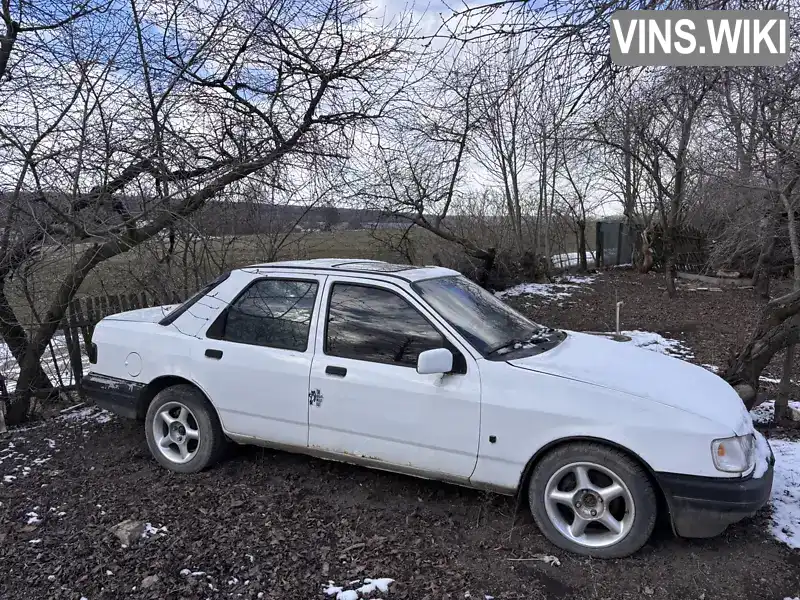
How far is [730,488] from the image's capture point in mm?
2904

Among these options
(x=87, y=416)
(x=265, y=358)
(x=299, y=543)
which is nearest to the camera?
(x=299, y=543)

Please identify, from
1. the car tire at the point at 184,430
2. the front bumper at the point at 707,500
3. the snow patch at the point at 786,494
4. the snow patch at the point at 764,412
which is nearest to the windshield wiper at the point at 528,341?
the front bumper at the point at 707,500

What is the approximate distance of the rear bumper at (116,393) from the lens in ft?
14.8

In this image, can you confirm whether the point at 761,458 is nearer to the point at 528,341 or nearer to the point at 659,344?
the point at 528,341

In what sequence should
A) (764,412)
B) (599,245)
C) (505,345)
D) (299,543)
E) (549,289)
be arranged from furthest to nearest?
(599,245), (549,289), (764,412), (505,345), (299,543)

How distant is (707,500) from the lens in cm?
292

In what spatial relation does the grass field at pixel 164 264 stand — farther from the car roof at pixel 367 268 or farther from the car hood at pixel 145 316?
the car roof at pixel 367 268

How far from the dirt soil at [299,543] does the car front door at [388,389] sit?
0.40 meters

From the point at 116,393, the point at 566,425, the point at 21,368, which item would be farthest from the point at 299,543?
the point at 21,368

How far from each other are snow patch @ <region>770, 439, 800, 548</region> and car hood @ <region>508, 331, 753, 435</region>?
638 millimetres

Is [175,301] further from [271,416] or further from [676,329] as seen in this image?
[676,329]

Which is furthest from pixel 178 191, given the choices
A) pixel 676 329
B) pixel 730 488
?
pixel 676 329

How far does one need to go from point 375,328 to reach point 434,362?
25.2 inches

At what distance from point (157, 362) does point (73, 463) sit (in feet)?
3.88
